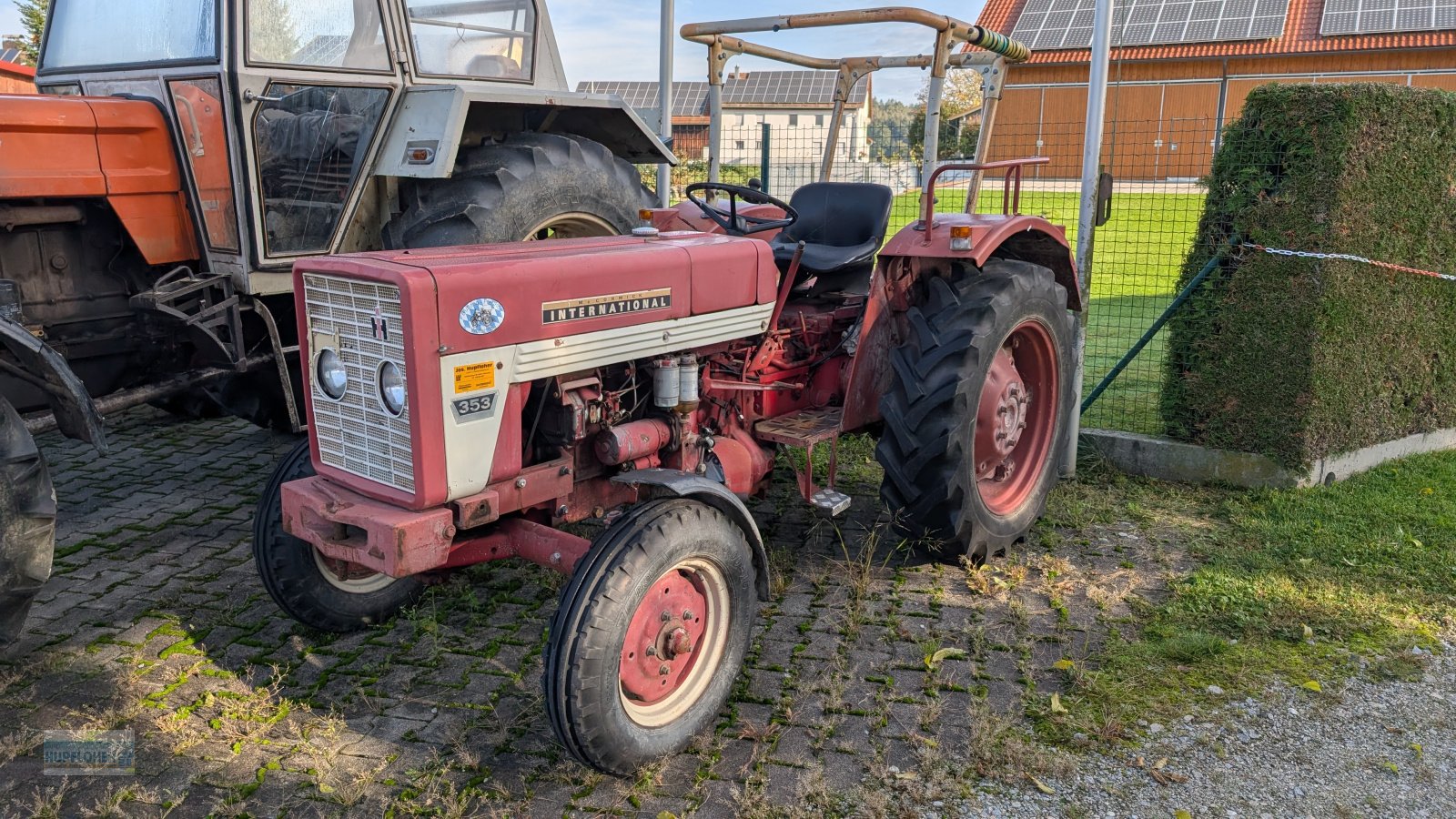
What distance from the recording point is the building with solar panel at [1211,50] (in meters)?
20.3

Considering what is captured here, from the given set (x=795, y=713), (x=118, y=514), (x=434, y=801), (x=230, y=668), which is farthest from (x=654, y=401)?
(x=118, y=514)

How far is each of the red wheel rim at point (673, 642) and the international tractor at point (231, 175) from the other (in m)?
1.93

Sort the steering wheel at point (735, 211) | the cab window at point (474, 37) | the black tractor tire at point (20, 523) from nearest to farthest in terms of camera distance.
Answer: the black tractor tire at point (20, 523) → the steering wheel at point (735, 211) → the cab window at point (474, 37)

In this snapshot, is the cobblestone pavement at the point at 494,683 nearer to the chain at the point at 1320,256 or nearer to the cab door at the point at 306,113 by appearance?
the cab door at the point at 306,113

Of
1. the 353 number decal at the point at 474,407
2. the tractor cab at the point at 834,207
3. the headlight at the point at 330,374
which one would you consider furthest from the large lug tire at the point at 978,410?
the headlight at the point at 330,374

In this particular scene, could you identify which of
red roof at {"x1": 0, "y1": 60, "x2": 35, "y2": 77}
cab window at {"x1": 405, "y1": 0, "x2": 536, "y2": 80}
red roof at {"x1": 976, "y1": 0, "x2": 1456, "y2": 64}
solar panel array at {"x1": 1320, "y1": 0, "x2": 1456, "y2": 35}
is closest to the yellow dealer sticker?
cab window at {"x1": 405, "y1": 0, "x2": 536, "y2": 80}

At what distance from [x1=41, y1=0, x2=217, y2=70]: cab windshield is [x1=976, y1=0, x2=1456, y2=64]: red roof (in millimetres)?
21569

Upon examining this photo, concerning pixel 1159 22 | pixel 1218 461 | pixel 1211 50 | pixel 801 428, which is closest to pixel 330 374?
pixel 801 428

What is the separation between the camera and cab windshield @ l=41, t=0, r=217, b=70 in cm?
417

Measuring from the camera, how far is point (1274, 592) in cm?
381

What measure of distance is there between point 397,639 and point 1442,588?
3.61 metres

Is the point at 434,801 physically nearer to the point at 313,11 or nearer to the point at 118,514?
the point at 118,514

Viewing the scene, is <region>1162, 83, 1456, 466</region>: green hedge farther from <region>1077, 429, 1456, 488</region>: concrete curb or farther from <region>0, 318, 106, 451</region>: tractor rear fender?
<region>0, 318, 106, 451</region>: tractor rear fender

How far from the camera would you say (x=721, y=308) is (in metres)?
3.38
